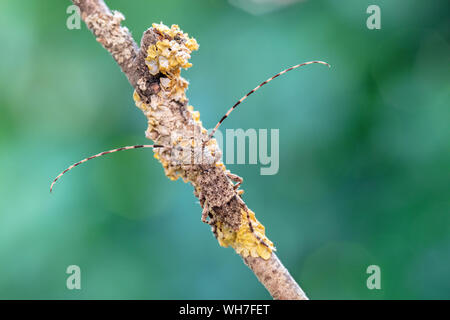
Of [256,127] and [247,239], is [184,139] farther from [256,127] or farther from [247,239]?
[256,127]

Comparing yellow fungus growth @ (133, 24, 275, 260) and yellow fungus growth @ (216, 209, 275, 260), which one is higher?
yellow fungus growth @ (133, 24, 275, 260)

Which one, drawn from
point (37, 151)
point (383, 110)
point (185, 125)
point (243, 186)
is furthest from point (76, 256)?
point (383, 110)

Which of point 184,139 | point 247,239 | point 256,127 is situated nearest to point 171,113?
point 184,139

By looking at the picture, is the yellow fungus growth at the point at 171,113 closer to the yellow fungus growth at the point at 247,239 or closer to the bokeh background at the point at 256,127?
the yellow fungus growth at the point at 247,239

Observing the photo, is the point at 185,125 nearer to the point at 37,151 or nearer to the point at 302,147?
the point at 302,147

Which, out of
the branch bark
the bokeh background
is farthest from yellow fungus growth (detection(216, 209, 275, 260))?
the bokeh background

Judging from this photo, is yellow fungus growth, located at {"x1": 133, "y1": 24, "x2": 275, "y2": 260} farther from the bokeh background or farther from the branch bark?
the bokeh background
